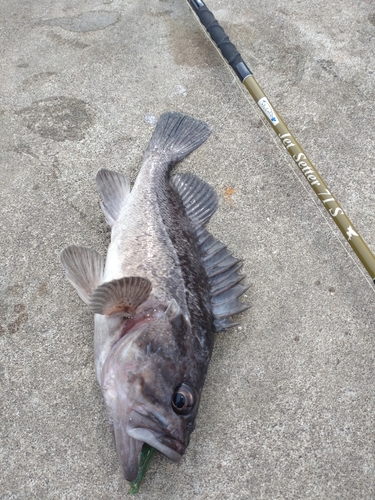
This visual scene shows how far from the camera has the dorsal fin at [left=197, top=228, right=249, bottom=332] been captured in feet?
8.41

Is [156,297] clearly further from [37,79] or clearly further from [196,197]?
[37,79]

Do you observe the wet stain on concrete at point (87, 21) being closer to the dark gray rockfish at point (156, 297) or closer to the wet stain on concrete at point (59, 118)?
the wet stain on concrete at point (59, 118)

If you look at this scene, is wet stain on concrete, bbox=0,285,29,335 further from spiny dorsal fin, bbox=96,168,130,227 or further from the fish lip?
the fish lip

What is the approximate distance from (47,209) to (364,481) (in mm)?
2396

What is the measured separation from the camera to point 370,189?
10.9ft

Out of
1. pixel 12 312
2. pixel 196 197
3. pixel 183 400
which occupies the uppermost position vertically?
pixel 196 197

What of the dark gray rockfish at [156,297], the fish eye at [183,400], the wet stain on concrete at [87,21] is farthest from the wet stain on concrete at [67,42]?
the fish eye at [183,400]

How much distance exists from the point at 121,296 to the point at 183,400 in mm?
553

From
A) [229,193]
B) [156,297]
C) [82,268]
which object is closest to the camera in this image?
[156,297]

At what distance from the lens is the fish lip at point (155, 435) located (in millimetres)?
2043

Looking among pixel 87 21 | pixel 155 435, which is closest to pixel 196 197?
pixel 155 435

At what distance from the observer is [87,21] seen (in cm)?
419

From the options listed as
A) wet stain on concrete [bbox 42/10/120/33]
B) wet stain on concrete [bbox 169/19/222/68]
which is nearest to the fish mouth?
wet stain on concrete [bbox 169/19/222/68]

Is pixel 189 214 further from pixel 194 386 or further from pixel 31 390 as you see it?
pixel 31 390
